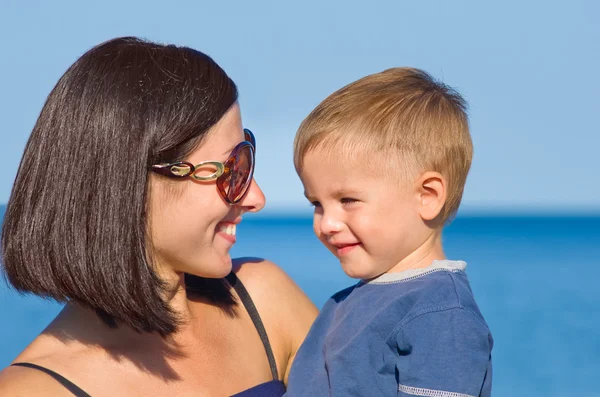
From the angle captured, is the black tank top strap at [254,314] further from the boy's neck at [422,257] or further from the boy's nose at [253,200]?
the boy's neck at [422,257]

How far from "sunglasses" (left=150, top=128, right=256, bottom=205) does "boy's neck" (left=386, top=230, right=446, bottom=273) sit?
21.0 inches

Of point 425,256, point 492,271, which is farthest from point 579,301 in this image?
point 425,256

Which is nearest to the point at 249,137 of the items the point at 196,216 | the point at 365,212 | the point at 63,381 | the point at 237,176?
the point at 237,176

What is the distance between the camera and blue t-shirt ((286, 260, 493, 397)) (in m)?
2.27

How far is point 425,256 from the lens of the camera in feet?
8.48

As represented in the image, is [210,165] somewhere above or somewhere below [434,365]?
above

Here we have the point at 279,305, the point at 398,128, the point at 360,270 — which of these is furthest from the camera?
the point at 279,305

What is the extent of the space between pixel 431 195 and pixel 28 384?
1.25 meters

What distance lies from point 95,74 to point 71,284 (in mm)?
600

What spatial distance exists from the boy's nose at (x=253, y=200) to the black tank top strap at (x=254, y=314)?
325mm

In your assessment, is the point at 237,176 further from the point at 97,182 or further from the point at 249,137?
the point at 97,182

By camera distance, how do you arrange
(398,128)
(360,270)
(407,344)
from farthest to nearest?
(360,270)
(398,128)
(407,344)

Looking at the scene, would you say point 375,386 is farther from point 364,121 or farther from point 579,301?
point 579,301

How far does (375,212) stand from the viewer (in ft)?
8.30
